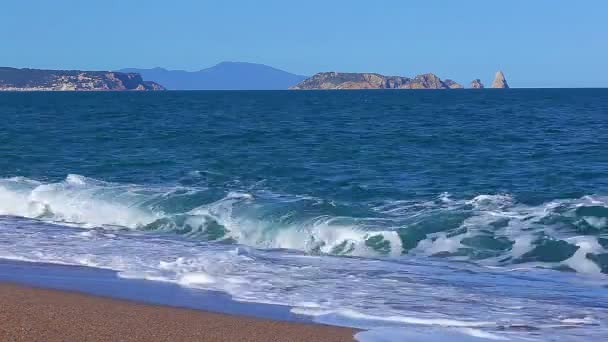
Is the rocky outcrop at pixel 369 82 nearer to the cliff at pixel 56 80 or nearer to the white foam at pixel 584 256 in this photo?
the cliff at pixel 56 80

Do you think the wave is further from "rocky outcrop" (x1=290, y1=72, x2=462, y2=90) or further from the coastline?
"rocky outcrop" (x1=290, y1=72, x2=462, y2=90)

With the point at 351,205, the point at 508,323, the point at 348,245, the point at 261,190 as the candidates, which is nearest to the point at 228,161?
the point at 261,190

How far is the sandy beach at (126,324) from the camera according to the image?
A: 21.3 feet

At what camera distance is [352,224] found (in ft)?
42.8

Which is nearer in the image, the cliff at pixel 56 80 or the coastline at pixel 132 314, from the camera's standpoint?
the coastline at pixel 132 314

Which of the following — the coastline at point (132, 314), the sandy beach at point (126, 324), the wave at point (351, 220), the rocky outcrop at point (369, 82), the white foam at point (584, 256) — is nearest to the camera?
the sandy beach at point (126, 324)

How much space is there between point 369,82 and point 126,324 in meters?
171

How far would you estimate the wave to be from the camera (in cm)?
1166

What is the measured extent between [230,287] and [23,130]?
86.5 feet

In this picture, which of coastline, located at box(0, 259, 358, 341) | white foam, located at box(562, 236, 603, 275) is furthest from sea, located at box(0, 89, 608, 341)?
coastline, located at box(0, 259, 358, 341)

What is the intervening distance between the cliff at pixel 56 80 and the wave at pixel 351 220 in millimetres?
153957

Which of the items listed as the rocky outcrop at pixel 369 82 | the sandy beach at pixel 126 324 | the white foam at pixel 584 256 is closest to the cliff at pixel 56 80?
the rocky outcrop at pixel 369 82

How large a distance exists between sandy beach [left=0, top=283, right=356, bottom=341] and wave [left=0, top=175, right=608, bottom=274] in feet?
14.6

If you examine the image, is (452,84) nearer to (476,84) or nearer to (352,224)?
(476,84)
